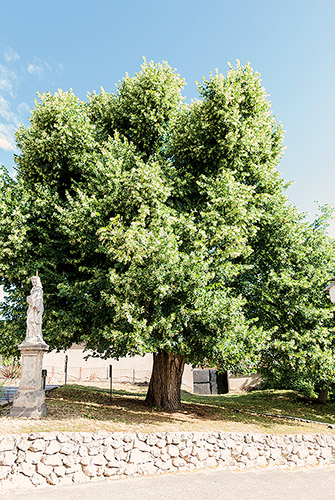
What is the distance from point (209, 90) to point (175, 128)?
6.83 feet

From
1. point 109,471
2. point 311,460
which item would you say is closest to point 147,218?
point 109,471

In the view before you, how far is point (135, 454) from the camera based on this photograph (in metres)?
9.49

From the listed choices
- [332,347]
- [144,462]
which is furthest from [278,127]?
[144,462]

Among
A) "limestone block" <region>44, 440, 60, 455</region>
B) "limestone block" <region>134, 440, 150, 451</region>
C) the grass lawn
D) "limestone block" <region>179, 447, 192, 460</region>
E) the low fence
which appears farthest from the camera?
the low fence

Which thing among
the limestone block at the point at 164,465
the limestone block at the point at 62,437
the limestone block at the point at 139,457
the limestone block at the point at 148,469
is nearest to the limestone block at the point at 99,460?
the limestone block at the point at 139,457

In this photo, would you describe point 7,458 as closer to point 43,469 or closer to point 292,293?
point 43,469

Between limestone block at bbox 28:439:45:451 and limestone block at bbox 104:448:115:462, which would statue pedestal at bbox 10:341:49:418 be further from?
limestone block at bbox 104:448:115:462

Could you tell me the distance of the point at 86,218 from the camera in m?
12.8

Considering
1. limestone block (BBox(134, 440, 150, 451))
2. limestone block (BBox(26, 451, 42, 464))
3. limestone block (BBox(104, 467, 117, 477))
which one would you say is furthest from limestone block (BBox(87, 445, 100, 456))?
limestone block (BBox(26, 451, 42, 464))

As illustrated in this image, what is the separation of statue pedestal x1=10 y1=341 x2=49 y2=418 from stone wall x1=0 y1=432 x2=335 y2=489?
2.10 metres

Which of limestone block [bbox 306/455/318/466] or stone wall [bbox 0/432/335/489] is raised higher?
stone wall [bbox 0/432/335/489]

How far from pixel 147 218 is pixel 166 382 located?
7.05 metres

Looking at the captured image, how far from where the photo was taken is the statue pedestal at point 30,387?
35.0 feet

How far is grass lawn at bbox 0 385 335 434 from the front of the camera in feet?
33.5
